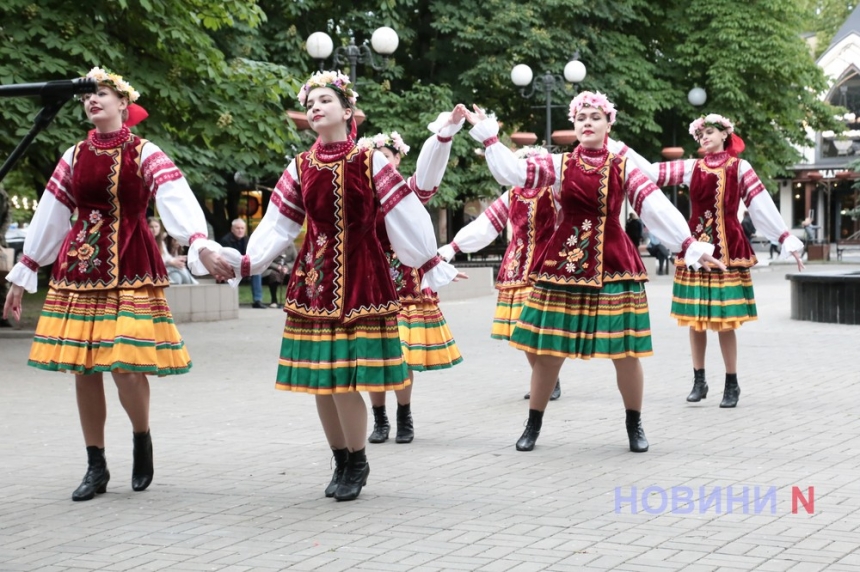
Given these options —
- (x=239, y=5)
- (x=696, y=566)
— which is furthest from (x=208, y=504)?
(x=239, y=5)

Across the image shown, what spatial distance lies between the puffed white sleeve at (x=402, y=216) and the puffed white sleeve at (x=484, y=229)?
2769mm

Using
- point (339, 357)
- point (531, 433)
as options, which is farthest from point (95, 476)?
point (531, 433)

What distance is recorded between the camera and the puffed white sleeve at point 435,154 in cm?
661

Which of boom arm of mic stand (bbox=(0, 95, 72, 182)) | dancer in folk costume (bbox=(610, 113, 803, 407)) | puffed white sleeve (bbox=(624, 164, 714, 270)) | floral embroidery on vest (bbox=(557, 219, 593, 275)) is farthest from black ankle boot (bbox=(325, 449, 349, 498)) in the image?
dancer in folk costume (bbox=(610, 113, 803, 407))

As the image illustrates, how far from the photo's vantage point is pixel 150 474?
21.9ft

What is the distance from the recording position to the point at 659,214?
24.6 ft

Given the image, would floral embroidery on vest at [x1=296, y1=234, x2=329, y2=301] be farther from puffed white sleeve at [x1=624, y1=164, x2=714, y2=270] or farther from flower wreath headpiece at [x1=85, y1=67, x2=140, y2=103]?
puffed white sleeve at [x1=624, y1=164, x2=714, y2=270]

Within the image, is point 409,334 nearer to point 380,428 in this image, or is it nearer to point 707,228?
point 380,428

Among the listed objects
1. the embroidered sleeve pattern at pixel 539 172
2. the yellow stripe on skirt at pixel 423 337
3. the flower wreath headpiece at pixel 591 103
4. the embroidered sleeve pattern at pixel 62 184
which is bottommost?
the yellow stripe on skirt at pixel 423 337

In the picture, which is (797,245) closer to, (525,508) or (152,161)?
(525,508)

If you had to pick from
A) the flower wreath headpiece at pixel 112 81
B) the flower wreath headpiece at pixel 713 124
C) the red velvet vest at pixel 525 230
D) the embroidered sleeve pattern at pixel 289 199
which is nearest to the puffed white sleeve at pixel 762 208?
the flower wreath headpiece at pixel 713 124

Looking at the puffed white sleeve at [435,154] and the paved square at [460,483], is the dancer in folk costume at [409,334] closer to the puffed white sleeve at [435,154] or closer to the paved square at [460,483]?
the paved square at [460,483]

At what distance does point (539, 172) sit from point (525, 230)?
2256 mm

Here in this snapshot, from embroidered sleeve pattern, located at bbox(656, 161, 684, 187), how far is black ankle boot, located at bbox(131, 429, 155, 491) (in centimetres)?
451
